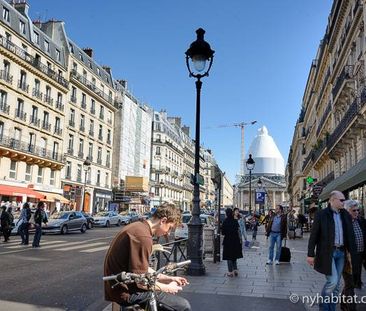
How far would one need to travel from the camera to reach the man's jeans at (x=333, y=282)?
17.8ft

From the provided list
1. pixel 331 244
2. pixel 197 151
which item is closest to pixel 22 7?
pixel 197 151

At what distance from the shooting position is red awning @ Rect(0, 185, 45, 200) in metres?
32.8

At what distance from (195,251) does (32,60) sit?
33851 mm

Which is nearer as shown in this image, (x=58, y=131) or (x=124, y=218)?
(x=124, y=218)

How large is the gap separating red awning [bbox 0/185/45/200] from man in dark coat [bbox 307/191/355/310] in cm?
3109

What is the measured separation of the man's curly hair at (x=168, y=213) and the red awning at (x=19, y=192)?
32.0 metres

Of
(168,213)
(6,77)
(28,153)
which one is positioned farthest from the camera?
A: (28,153)

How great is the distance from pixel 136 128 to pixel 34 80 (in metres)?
26.1

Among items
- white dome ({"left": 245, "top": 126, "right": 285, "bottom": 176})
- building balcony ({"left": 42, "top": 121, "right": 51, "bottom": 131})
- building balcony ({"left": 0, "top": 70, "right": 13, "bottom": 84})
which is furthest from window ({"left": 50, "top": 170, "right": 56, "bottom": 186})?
white dome ({"left": 245, "top": 126, "right": 285, "bottom": 176})

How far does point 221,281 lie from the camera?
8734 millimetres

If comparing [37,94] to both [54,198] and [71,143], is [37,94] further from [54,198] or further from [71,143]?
[54,198]

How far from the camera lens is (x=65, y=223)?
24.4 meters

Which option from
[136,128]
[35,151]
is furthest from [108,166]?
[35,151]

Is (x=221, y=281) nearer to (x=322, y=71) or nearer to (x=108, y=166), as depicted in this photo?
(x=322, y=71)
